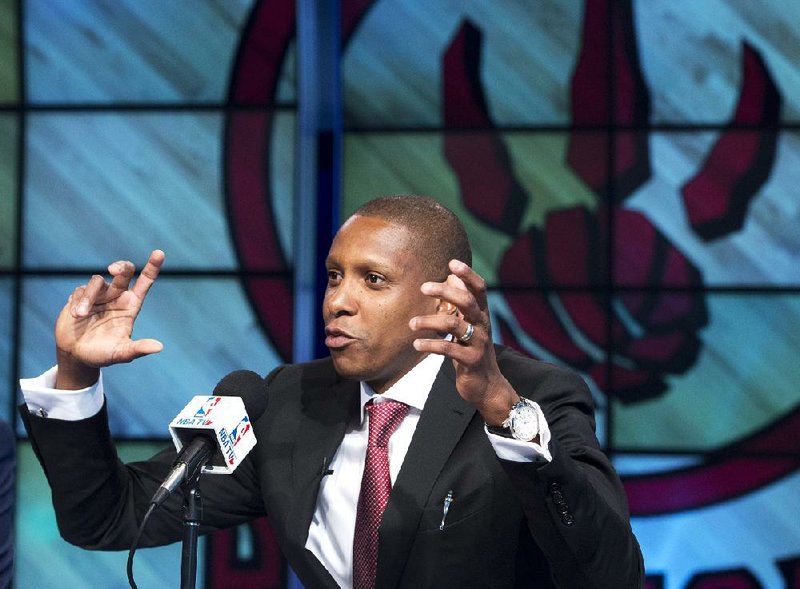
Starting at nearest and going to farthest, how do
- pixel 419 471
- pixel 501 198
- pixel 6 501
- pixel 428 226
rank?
pixel 6 501
pixel 419 471
pixel 428 226
pixel 501 198

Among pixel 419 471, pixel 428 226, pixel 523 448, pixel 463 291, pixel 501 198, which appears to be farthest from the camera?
pixel 501 198

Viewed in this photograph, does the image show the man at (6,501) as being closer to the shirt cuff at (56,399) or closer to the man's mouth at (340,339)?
the shirt cuff at (56,399)

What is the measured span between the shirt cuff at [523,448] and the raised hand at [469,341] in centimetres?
3

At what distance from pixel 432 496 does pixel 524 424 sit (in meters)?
0.43

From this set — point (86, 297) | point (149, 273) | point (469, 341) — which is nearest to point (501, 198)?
point (149, 273)

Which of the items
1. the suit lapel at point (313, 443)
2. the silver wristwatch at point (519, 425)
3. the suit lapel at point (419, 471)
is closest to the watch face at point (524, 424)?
the silver wristwatch at point (519, 425)

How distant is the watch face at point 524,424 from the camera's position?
6.25ft

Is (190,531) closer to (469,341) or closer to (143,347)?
(143,347)

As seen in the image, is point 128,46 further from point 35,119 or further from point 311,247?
point 311,247

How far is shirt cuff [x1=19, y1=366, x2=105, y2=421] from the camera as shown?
2184 mm

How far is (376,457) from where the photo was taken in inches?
93.0

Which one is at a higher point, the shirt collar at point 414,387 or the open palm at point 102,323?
the open palm at point 102,323

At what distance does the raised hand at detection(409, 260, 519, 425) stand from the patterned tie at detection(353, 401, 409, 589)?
0.50m

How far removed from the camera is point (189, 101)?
4684 millimetres
